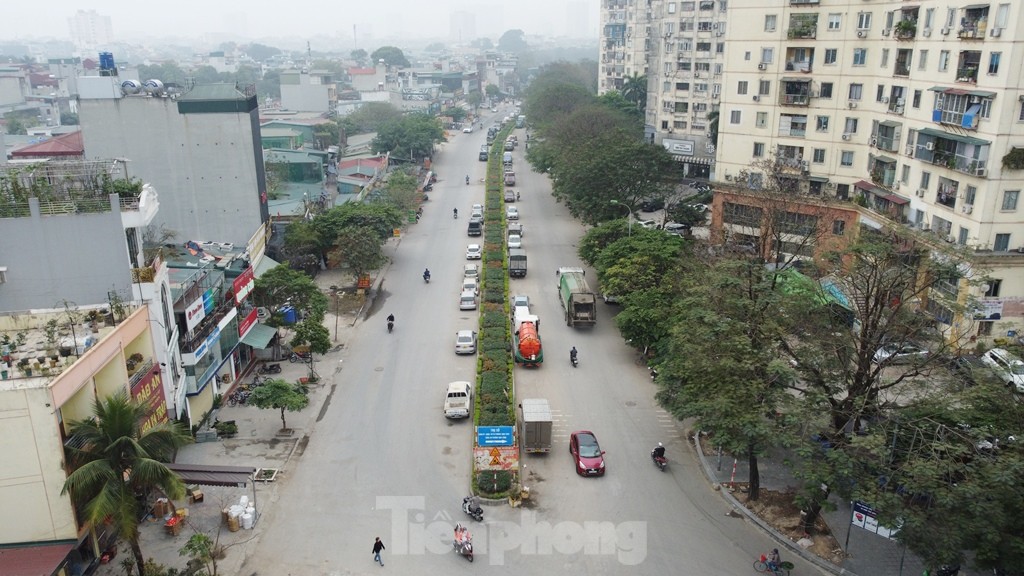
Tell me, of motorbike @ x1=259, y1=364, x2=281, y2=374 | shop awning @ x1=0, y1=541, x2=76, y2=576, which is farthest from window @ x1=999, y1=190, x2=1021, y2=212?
shop awning @ x1=0, y1=541, x2=76, y2=576

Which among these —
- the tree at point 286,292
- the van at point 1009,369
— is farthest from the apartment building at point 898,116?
the tree at point 286,292

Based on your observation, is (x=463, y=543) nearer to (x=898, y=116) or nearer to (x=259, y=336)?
(x=259, y=336)

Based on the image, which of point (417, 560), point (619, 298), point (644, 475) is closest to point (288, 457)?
point (417, 560)

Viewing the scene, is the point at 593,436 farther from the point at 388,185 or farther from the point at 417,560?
the point at 388,185

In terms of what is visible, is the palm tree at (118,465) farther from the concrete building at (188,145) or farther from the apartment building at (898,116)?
the apartment building at (898,116)

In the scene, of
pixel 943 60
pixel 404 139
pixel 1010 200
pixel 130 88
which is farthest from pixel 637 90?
pixel 130 88

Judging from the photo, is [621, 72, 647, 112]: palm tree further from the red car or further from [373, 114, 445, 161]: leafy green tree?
the red car
